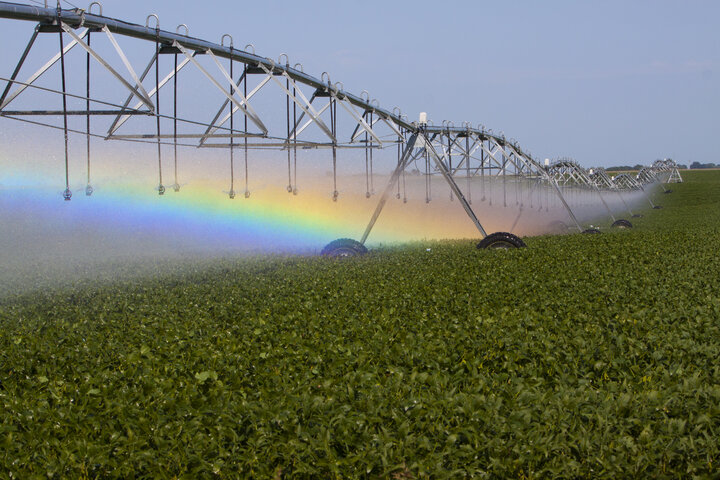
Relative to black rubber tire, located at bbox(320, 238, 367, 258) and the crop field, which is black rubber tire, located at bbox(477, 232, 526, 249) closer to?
black rubber tire, located at bbox(320, 238, 367, 258)

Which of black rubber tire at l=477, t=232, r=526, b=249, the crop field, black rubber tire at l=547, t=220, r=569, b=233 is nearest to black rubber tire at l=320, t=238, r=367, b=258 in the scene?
black rubber tire at l=477, t=232, r=526, b=249

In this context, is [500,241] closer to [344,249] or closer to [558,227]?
[344,249]

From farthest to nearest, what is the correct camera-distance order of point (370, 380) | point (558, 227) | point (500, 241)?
point (558, 227)
point (500, 241)
point (370, 380)

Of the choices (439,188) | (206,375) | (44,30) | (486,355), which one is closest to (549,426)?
(486,355)

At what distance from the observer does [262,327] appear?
750 cm

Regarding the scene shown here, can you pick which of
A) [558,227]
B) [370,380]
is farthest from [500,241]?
[558,227]

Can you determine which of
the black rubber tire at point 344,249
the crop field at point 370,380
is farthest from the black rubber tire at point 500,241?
the crop field at point 370,380

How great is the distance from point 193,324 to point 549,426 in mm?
4769

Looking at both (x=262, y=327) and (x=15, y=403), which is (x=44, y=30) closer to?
(x=262, y=327)

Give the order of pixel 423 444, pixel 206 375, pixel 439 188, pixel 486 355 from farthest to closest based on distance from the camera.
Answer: pixel 439 188
pixel 486 355
pixel 206 375
pixel 423 444

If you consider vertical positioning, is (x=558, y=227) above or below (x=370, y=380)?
above

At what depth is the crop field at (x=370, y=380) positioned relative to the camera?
392 centimetres

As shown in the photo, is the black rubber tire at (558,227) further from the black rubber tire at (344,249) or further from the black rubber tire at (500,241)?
the black rubber tire at (344,249)

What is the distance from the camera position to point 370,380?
528 centimetres
